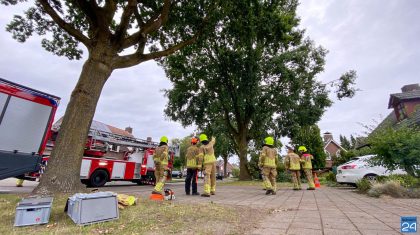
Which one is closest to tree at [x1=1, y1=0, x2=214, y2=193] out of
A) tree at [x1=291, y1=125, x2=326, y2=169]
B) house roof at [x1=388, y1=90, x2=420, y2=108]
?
house roof at [x1=388, y1=90, x2=420, y2=108]

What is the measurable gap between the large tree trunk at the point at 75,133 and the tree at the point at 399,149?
10473mm

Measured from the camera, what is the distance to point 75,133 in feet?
24.6

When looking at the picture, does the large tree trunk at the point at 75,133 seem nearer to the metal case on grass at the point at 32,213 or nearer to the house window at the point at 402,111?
the metal case on grass at the point at 32,213

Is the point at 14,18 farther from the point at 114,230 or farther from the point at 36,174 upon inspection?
the point at 114,230

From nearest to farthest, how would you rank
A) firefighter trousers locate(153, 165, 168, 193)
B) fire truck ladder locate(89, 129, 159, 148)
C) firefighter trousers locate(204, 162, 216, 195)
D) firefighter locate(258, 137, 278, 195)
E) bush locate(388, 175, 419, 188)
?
firefighter trousers locate(153, 165, 168, 193)
firefighter trousers locate(204, 162, 216, 195)
bush locate(388, 175, 419, 188)
firefighter locate(258, 137, 278, 195)
fire truck ladder locate(89, 129, 159, 148)

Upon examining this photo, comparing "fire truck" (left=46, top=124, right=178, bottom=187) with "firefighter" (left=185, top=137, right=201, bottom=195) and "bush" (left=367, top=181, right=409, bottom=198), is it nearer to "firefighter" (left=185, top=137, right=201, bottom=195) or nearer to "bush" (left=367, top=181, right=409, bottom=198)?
"firefighter" (left=185, top=137, right=201, bottom=195)

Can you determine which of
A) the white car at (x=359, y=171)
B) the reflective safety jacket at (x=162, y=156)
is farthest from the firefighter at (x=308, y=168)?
the reflective safety jacket at (x=162, y=156)

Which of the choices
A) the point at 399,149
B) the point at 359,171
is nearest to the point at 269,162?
the point at 399,149

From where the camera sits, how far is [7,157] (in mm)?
8172

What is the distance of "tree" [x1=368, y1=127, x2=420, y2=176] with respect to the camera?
9.40 m

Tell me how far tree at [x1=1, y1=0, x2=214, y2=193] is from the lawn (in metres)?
1.70

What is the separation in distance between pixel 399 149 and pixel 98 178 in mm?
13480

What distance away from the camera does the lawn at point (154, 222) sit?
13.0 feet

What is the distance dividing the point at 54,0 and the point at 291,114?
1612 centimetres
